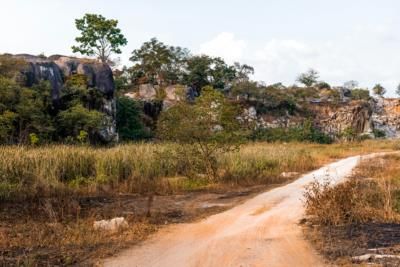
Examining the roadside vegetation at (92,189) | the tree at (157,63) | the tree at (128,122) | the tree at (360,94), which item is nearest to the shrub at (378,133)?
the tree at (360,94)

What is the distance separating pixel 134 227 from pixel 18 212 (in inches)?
115

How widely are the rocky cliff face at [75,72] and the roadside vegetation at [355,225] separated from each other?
2382 centimetres

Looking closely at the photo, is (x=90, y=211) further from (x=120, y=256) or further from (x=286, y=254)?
(x=286, y=254)

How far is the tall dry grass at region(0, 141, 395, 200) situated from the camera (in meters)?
11.6

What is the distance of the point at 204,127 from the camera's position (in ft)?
49.0

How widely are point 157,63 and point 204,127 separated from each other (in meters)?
40.8

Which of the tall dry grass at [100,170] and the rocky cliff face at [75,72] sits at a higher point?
the rocky cliff face at [75,72]

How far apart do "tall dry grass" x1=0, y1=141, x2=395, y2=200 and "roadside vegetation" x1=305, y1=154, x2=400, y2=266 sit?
568 centimetres

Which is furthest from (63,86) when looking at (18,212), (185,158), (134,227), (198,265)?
(198,265)

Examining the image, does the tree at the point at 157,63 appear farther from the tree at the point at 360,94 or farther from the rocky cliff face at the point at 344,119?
A: the tree at the point at 360,94

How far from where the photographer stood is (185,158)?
15305mm

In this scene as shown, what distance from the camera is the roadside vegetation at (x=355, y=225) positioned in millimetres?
5953

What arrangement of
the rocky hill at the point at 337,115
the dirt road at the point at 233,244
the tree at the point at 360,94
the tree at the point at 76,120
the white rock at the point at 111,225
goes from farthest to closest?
the tree at the point at 360,94 → the rocky hill at the point at 337,115 → the tree at the point at 76,120 → the white rock at the point at 111,225 → the dirt road at the point at 233,244

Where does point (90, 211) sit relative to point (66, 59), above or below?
below
